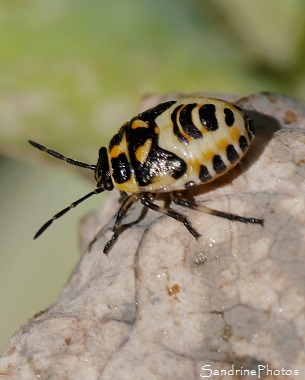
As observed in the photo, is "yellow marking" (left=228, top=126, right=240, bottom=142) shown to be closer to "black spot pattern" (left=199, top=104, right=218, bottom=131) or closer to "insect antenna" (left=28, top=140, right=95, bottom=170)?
"black spot pattern" (left=199, top=104, right=218, bottom=131)

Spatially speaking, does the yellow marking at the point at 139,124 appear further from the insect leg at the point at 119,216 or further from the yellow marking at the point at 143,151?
the insect leg at the point at 119,216

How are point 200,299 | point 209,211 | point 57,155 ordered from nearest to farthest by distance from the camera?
point 200,299
point 209,211
point 57,155

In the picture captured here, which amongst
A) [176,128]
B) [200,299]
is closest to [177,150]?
[176,128]

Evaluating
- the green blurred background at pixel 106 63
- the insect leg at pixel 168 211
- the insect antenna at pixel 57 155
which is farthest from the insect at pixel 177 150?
the green blurred background at pixel 106 63

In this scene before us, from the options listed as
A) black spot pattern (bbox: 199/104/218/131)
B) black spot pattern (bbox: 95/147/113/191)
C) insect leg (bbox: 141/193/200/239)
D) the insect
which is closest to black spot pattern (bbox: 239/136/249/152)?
the insect

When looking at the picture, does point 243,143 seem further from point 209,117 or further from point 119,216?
point 119,216

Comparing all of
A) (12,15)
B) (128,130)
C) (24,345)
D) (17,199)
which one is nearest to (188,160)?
(128,130)

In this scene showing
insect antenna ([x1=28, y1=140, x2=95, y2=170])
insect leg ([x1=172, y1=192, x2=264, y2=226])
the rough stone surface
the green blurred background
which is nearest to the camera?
the rough stone surface
